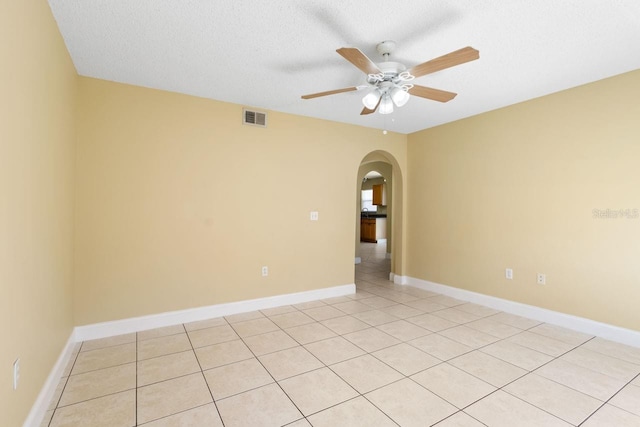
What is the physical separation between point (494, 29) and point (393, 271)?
389 cm

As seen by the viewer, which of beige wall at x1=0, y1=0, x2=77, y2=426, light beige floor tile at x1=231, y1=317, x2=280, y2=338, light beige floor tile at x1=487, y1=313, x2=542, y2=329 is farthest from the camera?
light beige floor tile at x1=487, y1=313, x2=542, y2=329

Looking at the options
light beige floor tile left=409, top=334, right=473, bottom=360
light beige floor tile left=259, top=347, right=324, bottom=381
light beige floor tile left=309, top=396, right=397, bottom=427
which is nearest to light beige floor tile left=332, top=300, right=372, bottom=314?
light beige floor tile left=409, top=334, right=473, bottom=360

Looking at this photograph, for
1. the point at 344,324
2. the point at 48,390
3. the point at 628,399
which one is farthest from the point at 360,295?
the point at 48,390

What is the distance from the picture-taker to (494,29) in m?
2.11

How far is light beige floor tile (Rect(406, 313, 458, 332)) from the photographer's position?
316 cm

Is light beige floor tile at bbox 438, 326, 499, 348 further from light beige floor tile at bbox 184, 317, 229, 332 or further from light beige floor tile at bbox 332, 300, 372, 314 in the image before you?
light beige floor tile at bbox 184, 317, 229, 332

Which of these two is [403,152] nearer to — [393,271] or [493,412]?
[393,271]

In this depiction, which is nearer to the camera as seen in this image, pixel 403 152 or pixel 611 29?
pixel 611 29

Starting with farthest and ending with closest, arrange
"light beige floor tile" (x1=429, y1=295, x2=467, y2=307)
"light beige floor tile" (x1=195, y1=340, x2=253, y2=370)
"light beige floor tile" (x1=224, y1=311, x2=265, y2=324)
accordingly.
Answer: "light beige floor tile" (x1=429, y1=295, x2=467, y2=307) < "light beige floor tile" (x1=224, y1=311, x2=265, y2=324) < "light beige floor tile" (x1=195, y1=340, x2=253, y2=370)

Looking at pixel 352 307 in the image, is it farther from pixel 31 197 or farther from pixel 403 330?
pixel 31 197

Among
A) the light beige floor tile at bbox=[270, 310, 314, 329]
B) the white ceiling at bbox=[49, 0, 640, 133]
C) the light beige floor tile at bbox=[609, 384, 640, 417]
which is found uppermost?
the white ceiling at bbox=[49, 0, 640, 133]

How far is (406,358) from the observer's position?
2.49m

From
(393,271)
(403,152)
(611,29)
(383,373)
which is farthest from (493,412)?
(403,152)

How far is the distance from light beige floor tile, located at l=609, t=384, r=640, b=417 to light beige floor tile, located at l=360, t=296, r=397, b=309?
2.21m
